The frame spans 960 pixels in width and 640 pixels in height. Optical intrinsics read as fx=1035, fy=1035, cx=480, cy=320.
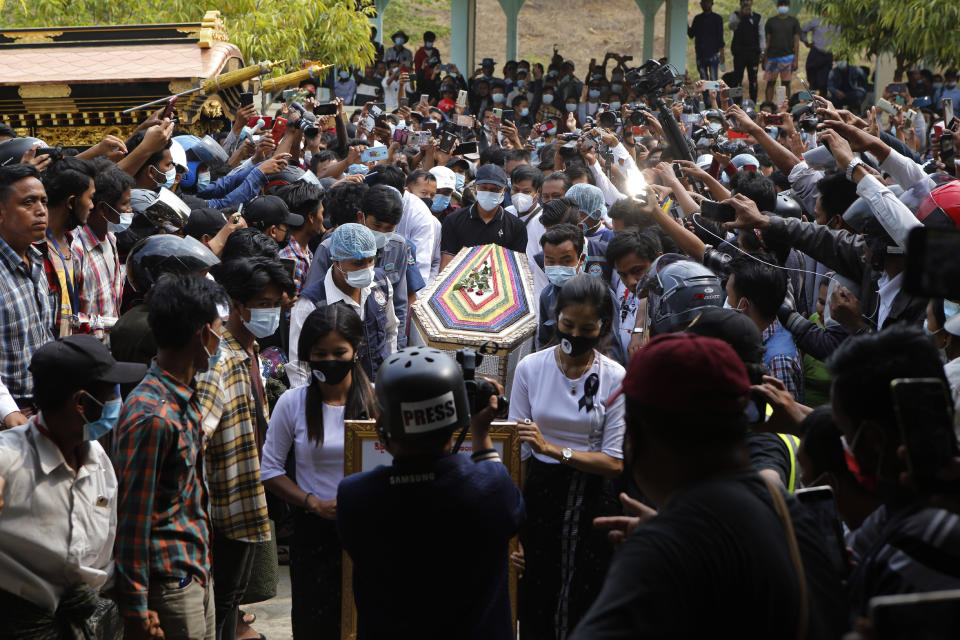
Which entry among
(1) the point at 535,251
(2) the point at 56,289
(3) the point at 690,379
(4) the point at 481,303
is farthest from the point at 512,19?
(3) the point at 690,379

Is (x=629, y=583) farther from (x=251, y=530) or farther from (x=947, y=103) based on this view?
(x=947, y=103)

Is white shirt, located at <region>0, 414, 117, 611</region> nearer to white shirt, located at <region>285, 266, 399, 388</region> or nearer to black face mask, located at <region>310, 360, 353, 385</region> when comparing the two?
black face mask, located at <region>310, 360, 353, 385</region>

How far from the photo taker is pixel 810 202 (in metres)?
7.91

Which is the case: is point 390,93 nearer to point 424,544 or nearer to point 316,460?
point 316,460

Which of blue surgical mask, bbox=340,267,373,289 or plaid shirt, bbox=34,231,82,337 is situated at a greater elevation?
plaid shirt, bbox=34,231,82,337

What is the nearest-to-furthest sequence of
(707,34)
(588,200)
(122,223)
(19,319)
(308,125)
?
1. (19,319)
2. (122,223)
3. (588,200)
4. (308,125)
5. (707,34)

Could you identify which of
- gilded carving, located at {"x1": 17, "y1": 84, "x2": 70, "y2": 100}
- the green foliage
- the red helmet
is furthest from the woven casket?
the green foliage

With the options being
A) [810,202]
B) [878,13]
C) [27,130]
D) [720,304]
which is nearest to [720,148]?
[810,202]

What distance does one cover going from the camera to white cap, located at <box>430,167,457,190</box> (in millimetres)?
10477

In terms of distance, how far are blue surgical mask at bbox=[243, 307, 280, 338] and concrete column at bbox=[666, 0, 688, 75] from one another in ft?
79.8

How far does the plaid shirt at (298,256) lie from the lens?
686 cm

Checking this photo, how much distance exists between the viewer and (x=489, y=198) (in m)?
8.69

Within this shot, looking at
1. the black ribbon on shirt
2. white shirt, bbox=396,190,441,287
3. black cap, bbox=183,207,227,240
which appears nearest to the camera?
the black ribbon on shirt

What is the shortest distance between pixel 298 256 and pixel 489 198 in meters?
2.17
